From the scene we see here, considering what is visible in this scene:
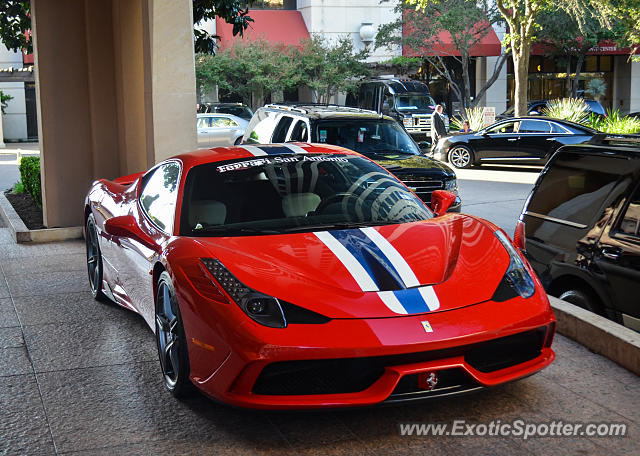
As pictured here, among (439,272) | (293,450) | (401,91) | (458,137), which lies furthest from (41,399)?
(401,91)

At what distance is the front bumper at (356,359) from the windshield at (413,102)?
27520 millimetres

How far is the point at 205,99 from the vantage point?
3975cm

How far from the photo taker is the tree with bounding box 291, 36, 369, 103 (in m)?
38.6

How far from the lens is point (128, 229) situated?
18.4 ft

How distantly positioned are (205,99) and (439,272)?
36.6 meters

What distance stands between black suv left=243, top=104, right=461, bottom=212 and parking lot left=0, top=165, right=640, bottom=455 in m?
5.73

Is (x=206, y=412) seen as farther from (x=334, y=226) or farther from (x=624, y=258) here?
(x=624, y=258)

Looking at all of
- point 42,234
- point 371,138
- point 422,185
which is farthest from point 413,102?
point 42,234

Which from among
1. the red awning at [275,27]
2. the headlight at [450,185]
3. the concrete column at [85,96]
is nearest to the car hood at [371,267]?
the concrete column at [85,96]

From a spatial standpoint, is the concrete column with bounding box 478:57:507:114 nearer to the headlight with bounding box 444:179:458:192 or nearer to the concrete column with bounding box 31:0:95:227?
the headlight with bounding box 444:179:458:192

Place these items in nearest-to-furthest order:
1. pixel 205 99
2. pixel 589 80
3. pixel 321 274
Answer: pixel 321 274
pixel 205 99
pixel 589 80

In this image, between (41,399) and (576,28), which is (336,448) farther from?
(576,28)

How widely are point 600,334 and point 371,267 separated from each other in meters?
1.92

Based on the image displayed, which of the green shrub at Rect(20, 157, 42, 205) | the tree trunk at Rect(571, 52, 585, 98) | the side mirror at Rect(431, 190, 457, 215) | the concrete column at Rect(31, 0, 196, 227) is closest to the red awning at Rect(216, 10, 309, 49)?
the tree trunk at Rect(571, 52, 585, 98)
